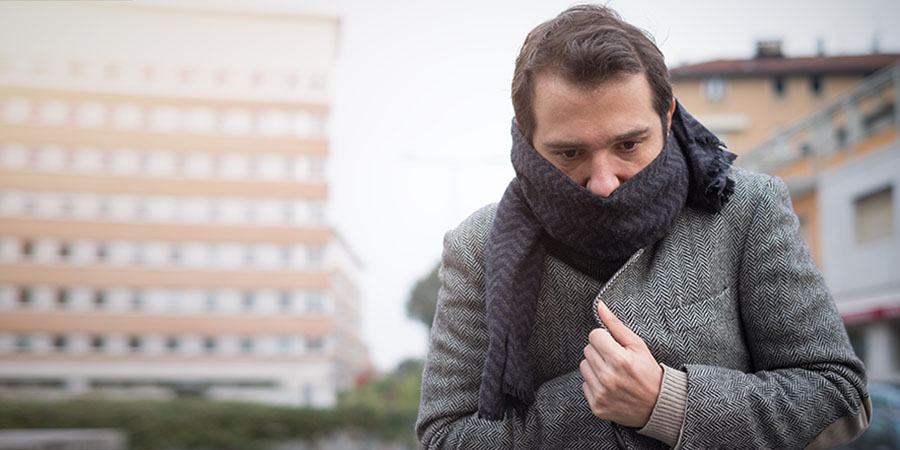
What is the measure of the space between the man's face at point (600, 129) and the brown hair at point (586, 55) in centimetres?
2

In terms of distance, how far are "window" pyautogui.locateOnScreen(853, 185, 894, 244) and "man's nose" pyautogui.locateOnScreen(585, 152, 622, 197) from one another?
23036 mm

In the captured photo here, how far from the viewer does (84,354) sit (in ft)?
208

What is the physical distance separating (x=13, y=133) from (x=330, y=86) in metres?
23.1

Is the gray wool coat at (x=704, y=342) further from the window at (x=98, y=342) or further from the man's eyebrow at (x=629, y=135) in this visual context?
the window at (x=98, y=342)

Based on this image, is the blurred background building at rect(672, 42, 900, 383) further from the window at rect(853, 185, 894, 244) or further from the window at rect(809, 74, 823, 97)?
the window at rect(809, 74, 823, 97)

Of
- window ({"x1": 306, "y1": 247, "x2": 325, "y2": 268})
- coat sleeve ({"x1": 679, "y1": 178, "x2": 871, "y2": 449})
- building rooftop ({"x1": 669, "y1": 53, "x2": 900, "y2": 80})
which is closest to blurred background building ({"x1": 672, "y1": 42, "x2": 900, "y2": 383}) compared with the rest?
building rooftop ({"x1": 669, "y1": 53, "x2": 900, "y2": 80})

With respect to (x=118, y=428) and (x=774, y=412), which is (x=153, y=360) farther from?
(x=774, y=412)

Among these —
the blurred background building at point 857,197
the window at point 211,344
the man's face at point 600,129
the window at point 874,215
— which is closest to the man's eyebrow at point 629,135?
the man's face at point 600,129

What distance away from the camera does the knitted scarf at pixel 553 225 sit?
173 centimetres

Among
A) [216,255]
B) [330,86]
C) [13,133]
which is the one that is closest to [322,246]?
[216,255]

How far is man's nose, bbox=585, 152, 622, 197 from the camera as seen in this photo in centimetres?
172

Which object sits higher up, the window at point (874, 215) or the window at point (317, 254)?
the window at point (874, 215)

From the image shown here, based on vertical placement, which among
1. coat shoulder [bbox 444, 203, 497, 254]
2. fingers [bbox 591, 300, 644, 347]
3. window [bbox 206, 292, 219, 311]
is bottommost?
window [bbox 206, 292, 219, 311]

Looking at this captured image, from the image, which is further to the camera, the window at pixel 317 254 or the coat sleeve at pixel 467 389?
the window at pixel 317 254
